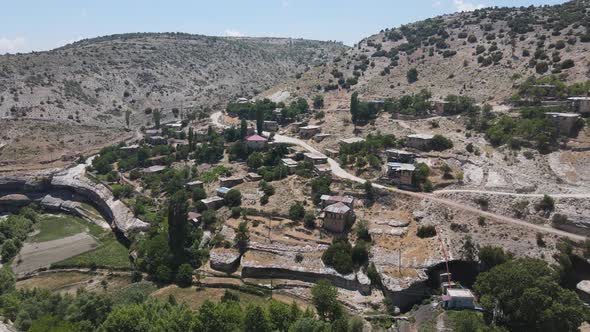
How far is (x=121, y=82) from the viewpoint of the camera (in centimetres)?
14738

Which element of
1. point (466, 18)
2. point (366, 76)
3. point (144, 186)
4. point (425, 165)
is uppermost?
point (466, 18)

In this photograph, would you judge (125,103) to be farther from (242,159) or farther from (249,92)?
(242,159)

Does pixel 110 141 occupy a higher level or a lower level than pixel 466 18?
lower

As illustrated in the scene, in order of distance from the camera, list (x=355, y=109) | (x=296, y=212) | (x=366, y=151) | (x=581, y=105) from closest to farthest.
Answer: (x=296, y=212) < (x=581, y=105) < (x=366, y=151) < (x=355, y=109)

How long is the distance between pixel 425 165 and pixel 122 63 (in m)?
134

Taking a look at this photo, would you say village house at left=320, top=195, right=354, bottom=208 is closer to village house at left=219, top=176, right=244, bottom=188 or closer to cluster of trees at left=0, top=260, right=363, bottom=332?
cluster of trees at left=0, top=260, right=363, bottom=332

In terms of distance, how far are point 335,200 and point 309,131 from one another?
34419 mm

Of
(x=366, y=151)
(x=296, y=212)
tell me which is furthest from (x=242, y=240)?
(x=366, y=151)

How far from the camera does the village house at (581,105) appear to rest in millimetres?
65688

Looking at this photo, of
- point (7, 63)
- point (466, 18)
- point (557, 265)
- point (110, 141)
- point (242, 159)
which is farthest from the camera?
point (466, 18)

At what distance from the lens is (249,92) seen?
546 feet

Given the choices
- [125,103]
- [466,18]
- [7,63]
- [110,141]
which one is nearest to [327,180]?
[110,141]

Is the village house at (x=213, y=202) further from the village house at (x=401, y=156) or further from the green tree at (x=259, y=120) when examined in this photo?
the green tree at (x=259, y=120)

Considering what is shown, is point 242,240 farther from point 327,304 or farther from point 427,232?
point 427,232
